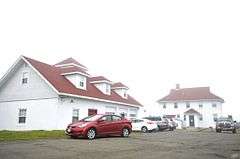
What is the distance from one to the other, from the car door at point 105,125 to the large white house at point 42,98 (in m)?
7.67

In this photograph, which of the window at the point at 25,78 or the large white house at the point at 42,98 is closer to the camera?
the large white house at the point at 42,98

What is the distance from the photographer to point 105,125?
1919 centimetres

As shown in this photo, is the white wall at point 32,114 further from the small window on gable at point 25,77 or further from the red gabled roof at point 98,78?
the red gabled roof at point 98,78

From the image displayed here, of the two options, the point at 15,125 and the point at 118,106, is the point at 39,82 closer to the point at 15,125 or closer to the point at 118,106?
the point at 15,125

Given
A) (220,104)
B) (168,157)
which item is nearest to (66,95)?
(168,157)

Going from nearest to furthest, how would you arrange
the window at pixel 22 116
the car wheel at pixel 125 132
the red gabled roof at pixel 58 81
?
the car wheel at pixel 125 132, the red gabled roof at pixel 58 81, the window at pixel 22 116

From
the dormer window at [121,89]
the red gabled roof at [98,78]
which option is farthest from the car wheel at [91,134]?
the dormer window at [121,89]

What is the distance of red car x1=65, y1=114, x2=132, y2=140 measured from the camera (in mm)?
17969

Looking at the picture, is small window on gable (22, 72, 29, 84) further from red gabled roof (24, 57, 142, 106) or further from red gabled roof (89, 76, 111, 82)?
red gabled roof (89, 76, 111, 82)

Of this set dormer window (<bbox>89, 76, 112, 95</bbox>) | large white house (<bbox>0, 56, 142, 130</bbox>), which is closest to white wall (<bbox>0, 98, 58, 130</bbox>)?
large white house (<bbox>0, 56, 142, 130</bbox>)

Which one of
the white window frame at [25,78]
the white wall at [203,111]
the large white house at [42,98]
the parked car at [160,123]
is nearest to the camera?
the large white house at [42,98]

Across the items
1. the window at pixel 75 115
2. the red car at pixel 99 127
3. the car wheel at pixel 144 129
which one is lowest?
the car wheel at pixel 144 129

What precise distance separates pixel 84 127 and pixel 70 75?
14.3 m

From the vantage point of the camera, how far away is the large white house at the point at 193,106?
6366 centimetres
